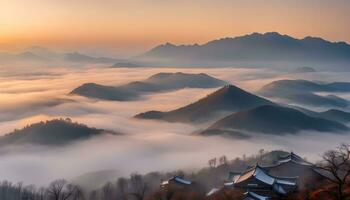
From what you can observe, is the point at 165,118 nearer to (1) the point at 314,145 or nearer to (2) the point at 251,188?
(1) the point at 314,145

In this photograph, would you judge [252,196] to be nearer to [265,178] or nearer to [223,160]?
[265,178]

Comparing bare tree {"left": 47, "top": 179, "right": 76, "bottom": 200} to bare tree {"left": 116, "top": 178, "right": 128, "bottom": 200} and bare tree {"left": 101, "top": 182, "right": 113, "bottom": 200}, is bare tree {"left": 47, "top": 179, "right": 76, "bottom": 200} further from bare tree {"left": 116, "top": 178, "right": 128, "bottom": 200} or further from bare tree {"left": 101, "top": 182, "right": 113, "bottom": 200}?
bare tree {"left": 116, "top": 178, "right": 128, "bottom": 200}

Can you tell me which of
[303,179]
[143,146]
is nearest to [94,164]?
[143,146]

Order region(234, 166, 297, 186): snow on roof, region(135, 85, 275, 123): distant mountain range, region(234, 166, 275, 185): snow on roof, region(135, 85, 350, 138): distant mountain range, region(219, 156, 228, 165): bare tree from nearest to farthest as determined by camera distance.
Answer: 1. region(234, 166, 275, 185): snow on roof
2. region(234, 166, 297, 186): snow on roof
3. region(219, 156, 228, 165): bare tree
4. region(135, 85, 350, 138): distant mountain range
5. region(135, 85, 275, 123): distant mountain range

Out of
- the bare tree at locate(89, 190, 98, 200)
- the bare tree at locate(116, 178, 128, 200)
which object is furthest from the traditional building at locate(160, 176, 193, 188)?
the bare tree at locate(89, 190, 98, 200)

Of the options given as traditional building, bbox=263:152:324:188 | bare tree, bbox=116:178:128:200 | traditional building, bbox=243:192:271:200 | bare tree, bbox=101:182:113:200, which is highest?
traditional building, bbox=243:192:271:200

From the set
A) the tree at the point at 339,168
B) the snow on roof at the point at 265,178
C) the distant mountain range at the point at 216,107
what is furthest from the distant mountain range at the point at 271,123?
the tree at the point at 339,168

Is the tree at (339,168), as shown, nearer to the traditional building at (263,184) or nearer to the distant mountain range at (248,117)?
the traditional building at (263,184)
